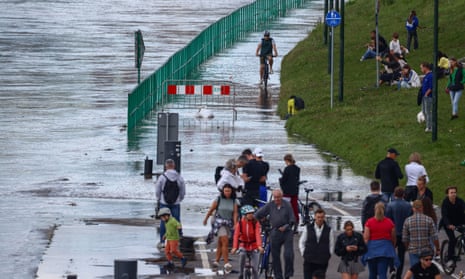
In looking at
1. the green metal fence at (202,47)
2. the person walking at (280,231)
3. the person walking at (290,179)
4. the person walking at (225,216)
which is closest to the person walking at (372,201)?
the person walking at (280,231)

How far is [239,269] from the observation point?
22344mm

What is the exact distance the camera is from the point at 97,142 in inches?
1523

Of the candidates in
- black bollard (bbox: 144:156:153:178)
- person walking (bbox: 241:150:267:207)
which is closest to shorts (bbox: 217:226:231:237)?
person walking (bbox: 241:150:267:207)

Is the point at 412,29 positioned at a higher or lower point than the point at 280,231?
higher

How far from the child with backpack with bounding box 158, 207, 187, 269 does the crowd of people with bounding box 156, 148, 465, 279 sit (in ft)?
0.05

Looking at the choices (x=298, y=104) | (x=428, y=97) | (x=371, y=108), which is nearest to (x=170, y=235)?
(x=428, y=97)

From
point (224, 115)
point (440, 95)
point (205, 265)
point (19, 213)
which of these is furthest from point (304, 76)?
point (205, 265)

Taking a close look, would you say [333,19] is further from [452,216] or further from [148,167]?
[452,216]

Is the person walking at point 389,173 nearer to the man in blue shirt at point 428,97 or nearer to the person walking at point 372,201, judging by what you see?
the person walking at point 372,201

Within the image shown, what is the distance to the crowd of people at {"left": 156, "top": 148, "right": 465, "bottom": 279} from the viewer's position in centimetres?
1948

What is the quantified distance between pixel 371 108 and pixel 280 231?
19523mm

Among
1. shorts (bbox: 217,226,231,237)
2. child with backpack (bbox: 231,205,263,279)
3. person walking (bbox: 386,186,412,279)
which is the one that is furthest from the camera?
shorts (bbox: 217,226,231,237)

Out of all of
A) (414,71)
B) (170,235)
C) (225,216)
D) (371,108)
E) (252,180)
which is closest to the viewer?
(225,216)

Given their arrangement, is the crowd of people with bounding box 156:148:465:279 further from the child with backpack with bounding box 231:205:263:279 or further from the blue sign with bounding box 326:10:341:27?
the blue sign with bounding box 326:10:341:27
